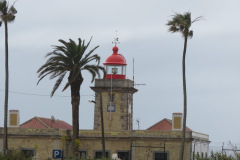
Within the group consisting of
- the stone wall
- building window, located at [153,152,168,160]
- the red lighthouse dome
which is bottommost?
building window, located at [153,152,168,160]

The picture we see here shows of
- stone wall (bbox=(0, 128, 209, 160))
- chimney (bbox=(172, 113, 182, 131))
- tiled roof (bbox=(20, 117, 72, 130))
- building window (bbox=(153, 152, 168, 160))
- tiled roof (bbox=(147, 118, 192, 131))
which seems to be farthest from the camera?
tiled roof (bbox=(20, 117, 72, 130))

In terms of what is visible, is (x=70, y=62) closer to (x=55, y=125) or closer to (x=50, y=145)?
(x=50, y=145)

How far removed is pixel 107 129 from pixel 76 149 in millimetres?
7595

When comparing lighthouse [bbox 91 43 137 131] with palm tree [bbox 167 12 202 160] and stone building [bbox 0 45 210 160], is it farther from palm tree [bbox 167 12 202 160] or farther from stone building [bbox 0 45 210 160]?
palm tree [bbox 167 12 202 160]

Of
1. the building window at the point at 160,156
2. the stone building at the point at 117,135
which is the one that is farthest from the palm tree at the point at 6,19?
the building window at the point at 160,156

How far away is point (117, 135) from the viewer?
185 ft

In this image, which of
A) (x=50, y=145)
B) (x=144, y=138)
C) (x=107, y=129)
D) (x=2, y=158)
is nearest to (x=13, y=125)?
(x=50, y=145)

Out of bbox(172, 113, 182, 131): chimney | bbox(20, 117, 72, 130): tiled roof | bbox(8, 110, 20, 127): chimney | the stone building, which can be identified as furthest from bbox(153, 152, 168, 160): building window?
bbox(8, 110, 20, 127): chimney

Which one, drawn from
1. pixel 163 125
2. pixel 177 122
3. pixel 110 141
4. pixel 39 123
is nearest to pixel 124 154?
pixel 110 141

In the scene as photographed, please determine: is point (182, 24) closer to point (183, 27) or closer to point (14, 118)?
point (183, 27)

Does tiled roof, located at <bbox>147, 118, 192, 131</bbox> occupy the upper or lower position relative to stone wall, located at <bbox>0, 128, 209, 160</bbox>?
upper

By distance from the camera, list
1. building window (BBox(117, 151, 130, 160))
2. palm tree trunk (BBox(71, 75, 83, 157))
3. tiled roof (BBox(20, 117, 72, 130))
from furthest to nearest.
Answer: tiled roof (BBox(20, 117, 72, 130)) → building window (BBox(117, 151, 130, 160)) → palm tree trunk (BBox(71, 75, 83, 157))

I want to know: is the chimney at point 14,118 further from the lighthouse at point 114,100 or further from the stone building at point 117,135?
the lighthouse at point 114,100

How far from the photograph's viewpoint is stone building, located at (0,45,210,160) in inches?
2180
